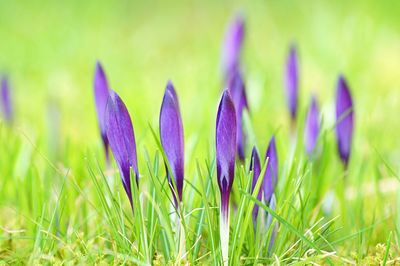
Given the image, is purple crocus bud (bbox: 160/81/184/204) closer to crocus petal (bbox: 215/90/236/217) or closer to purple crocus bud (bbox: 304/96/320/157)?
crocus petal (bbox: 215/90/236/217)

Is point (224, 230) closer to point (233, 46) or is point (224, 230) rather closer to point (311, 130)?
point (311, 130)

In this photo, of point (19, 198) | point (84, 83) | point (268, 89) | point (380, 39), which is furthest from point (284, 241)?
point (380, 39)

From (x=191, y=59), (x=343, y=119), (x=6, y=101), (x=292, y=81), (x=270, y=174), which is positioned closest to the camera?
(x=270, y=174)

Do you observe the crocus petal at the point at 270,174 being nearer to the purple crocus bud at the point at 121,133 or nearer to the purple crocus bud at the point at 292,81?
the purple crocus bud at the point at 121,133

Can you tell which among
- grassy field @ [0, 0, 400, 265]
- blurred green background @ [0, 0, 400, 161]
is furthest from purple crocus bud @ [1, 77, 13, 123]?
blurred green background @ [0, 0, 400, 161]

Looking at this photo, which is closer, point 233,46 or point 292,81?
point 292,81

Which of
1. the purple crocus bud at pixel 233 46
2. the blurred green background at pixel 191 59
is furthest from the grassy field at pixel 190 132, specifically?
the purple crocus bud at pixel 233 46

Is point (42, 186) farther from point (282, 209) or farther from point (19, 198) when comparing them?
point (282, 209)

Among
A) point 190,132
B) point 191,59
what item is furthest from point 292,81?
point 191,59
